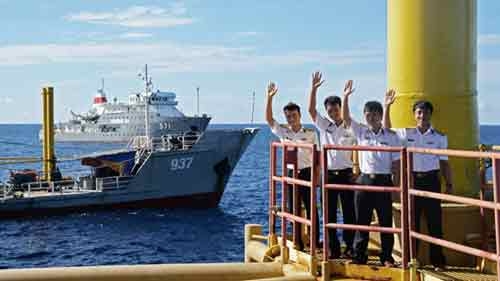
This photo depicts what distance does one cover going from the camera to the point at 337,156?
24.2 feet

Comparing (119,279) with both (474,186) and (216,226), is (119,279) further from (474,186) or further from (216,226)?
(216,226)

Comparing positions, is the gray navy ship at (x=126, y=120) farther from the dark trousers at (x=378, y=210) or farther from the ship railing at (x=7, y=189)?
the dark trousers at (x=378, y=210)

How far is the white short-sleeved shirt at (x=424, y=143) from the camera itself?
690 centimetres

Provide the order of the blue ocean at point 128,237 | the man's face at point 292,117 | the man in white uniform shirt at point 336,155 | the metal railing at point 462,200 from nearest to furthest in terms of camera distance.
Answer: the metal railing at point 462,200, the man in white uniform shirt at point 336,155, the man's face at point 292,117, the blue ocean at point 128,237

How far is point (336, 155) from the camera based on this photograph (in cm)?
737

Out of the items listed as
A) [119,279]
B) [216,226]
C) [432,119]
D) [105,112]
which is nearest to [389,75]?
[432,119]

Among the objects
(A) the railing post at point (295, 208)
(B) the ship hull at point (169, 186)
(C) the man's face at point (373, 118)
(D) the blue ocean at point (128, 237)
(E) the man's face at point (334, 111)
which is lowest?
(D) the blue ocean at point (128, 237)

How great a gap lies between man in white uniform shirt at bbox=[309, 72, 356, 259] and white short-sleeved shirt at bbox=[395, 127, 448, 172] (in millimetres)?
586

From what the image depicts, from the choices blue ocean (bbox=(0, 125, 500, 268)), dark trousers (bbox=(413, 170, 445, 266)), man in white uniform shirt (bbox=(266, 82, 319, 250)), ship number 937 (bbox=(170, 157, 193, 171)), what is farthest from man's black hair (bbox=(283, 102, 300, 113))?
ship number 937 (bbox=(170, 157, 193, 171))

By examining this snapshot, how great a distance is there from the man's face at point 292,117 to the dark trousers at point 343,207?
792 millimetres

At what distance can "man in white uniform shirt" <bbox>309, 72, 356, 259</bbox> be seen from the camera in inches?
290

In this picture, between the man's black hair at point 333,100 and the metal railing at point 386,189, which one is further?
the man's black hair at point 333,100

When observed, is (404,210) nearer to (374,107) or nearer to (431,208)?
(431,208)

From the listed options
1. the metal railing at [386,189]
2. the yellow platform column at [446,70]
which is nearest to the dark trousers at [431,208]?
the metal railing at [386,189]
